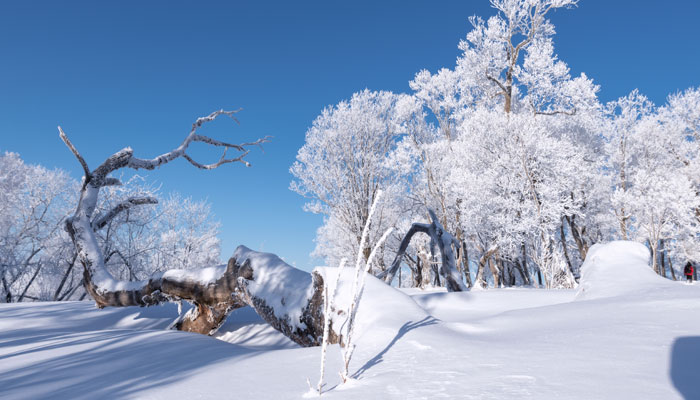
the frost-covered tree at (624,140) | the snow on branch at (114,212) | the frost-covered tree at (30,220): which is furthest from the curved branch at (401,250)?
the frost-covered tree at (624,140)

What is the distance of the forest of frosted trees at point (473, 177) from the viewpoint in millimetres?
11891

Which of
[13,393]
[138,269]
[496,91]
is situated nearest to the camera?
A: [13,393]

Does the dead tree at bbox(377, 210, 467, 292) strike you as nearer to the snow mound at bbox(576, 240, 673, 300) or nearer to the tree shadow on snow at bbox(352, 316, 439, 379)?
the snow mound at bbox(576, 240, 673, 300)

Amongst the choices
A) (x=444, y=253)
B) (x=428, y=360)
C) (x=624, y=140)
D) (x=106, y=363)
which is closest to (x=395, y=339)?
(x=428, y=360)

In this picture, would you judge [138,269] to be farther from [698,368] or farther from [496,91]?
[496,91]

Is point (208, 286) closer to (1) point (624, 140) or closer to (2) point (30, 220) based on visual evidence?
(2) point (30, 220)

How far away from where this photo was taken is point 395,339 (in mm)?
2047

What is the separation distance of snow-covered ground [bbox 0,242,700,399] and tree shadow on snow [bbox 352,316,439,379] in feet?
0.04

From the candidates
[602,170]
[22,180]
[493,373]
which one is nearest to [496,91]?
[602,170]

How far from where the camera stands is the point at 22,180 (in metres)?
11.8

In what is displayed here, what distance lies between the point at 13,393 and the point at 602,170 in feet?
79.2

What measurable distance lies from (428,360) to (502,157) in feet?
44.4

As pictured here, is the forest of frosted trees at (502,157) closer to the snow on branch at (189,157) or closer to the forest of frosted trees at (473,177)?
the forest of frosted trees at (473,177)

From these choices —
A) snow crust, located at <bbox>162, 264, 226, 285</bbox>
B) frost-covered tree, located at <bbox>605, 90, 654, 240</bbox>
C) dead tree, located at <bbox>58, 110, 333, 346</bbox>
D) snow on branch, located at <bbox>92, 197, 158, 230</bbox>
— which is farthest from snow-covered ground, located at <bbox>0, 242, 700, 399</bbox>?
frost-covered tree, located at <bbox>605, 90, 654, 240</bbox>
